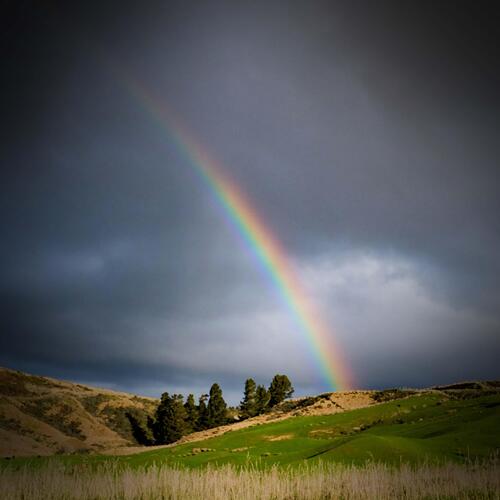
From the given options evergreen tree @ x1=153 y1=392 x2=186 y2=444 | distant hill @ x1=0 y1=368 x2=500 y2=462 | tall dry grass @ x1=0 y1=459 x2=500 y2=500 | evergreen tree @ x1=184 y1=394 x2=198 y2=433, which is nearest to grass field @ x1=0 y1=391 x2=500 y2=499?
tall dry grass @ x1=0 y1=459 x2=500 y2=500

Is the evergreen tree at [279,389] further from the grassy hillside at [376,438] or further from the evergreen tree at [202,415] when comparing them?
the grassy hillside at [376,438]

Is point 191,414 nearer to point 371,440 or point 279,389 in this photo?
point 279,389

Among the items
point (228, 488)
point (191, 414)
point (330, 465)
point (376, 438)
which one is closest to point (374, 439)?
point (376, 438)

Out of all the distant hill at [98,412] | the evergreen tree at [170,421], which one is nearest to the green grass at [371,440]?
the distant hill at [98,412]

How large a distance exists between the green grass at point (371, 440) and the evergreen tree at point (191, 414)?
38.7 m

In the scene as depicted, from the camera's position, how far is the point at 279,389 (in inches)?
3962

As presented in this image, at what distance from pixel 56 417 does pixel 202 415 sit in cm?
2656

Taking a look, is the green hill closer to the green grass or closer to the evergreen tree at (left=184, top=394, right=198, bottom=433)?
the green grass

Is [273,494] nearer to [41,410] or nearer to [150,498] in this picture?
[150,498]

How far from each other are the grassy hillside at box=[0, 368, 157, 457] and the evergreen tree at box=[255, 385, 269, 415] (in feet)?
79.2

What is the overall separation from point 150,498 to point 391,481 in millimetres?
6259

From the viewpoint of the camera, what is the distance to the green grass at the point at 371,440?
79.2ft

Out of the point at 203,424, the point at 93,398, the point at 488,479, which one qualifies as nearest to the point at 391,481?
the point at 488,479

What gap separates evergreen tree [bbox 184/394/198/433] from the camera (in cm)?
8588
